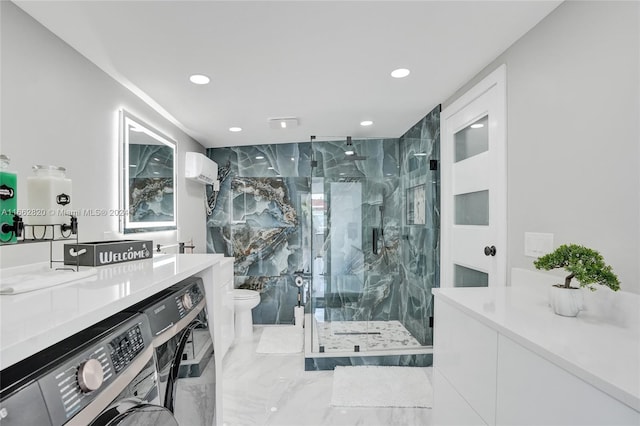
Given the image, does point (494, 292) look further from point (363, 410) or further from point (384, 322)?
point (384, 322)

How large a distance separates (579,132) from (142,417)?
1.83 metres

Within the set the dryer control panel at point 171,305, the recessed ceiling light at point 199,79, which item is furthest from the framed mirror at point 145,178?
the dryer control panel at point 171,305

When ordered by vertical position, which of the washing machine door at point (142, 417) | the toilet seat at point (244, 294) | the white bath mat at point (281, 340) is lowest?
the white bath mat at point (281, 340)

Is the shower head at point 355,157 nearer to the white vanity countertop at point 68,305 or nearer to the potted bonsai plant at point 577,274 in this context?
the potted bonsai plant at point 577,274

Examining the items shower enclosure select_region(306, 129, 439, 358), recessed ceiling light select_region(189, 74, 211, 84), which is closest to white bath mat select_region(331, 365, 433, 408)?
shower enclosure select_region(306, 129, 439, 358)

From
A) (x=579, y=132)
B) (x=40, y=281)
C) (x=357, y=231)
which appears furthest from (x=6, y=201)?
(x=357, y=231)

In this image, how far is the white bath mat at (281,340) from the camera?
10.3ft

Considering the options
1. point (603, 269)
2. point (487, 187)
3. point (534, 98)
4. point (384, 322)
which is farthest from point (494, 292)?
point (384, 322)

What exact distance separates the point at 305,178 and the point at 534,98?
9.02ft

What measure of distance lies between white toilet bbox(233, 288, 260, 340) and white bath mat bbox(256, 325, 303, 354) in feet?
0.63

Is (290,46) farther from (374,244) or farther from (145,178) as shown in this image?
(374,244)

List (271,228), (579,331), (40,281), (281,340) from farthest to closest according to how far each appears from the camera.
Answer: (271,228) < (281,340) < (579,331) < (40,281)

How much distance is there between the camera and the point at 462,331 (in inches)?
50.1

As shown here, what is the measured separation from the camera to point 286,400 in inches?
89.4
